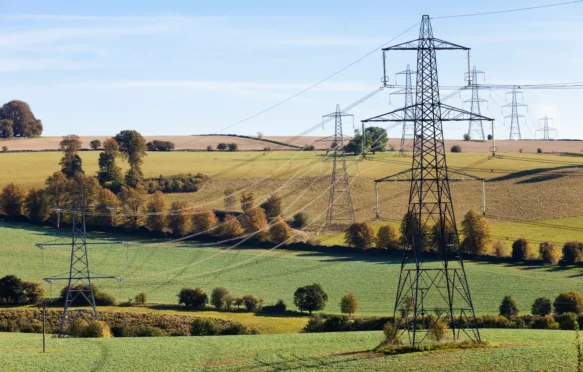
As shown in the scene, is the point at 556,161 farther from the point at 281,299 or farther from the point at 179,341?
the point at 179,341

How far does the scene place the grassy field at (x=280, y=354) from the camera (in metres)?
49.9

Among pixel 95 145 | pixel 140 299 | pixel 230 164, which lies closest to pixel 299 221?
pixel 140 299

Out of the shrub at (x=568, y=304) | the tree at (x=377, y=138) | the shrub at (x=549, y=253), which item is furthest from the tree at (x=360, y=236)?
the tree at (x=377, y=138)

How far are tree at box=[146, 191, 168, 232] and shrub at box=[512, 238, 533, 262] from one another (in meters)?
41.3

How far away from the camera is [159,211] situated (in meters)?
125

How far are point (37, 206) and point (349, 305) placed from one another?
5705 cm

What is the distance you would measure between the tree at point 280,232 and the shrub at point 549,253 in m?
28.3

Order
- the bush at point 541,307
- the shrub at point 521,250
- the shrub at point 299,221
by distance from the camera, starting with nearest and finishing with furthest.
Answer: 1. the bush at point 541,307
2. the shrub at point 521,250
3. the shrub at point 299,221

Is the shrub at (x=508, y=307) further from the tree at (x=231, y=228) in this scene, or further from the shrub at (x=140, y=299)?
the tree at (x=231, y=228)

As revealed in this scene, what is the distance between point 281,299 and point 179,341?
25.5 metres

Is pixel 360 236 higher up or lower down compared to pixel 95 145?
lower down

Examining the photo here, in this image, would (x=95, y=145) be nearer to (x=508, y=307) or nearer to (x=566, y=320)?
(x=508, y=307)

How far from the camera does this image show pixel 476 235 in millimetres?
107062

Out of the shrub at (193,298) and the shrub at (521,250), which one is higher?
the shrub at (521,250)
